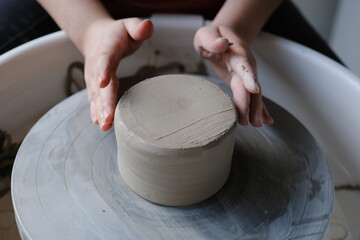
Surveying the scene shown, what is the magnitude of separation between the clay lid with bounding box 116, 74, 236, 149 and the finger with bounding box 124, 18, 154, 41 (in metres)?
0.18

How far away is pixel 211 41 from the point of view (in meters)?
1.17

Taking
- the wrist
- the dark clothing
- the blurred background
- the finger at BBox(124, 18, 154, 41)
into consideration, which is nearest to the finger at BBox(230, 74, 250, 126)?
the finger at BBox(124, 18, 154, 41)

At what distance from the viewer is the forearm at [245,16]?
135 centimetres

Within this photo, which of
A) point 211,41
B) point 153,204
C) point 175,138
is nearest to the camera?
point 175,138

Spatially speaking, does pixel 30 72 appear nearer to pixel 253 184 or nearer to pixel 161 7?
pixel 161 7

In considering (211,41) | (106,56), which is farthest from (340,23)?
(106,56)

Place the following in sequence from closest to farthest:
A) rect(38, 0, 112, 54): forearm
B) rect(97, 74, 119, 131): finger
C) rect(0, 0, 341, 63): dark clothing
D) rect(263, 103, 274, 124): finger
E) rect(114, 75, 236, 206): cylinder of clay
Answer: rect(114, 75, 236, 206): cylinder of clay → rect(97, 74, 119, 131): finger → rect(263, 103, 274, 124): finger → rect(38, 0, 112, 54): forearm → rect(0, 0, 341, 63): dark clothing

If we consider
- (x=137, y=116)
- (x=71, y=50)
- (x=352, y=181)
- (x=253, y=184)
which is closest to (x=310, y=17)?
(x=352, y=181)

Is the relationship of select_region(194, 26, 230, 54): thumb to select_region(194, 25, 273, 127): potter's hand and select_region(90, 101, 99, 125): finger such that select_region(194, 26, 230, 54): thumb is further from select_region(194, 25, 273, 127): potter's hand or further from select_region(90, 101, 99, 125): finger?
select_region(90, 101, 99, 125): finger

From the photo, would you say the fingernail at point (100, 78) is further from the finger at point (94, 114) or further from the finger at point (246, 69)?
the finger at point (246, 69)

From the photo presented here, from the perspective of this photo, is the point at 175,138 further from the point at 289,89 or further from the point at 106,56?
the point at 289,89

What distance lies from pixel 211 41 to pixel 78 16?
1.46ft

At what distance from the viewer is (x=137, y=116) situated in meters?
0.88

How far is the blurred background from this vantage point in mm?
2062
